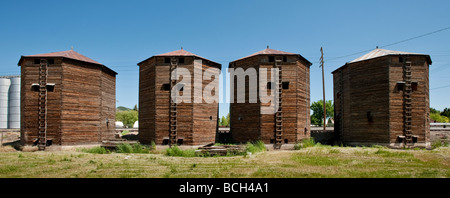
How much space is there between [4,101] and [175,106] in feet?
187

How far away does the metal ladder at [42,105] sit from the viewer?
2130 cm

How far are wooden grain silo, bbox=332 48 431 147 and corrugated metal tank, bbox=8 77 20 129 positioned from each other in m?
68.2

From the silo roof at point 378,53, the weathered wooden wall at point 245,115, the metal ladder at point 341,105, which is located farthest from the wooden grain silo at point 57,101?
the silo roof at point 378,53

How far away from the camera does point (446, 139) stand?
23922mm

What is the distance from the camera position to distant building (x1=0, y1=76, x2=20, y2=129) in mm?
54219

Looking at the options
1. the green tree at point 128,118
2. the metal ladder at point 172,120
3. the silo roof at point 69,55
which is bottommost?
the green tree at point 128,118

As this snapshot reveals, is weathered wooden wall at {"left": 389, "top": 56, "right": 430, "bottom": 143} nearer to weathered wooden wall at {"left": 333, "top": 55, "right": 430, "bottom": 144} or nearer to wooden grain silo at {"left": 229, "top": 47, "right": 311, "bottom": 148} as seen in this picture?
weathered wooden wall at {"left": 333, "top": 55, "right": 430, "bottom": 144}

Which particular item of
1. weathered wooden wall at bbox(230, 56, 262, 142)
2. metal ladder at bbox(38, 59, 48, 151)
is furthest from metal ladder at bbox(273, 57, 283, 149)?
metal ladder at bbox(38, 59, 48, 151)

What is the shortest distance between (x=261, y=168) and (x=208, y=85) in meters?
13.4

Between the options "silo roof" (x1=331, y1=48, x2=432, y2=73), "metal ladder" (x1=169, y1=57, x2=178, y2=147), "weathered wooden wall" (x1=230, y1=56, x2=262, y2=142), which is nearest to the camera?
"silo roof" (x1=331, y1=48, x2=432, y2=73)

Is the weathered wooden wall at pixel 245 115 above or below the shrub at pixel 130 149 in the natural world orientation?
above

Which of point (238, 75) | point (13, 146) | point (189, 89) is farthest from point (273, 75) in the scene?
point (13, 146)

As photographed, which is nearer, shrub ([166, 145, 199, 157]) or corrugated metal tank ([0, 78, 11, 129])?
shrub ([166, 145, 199, 157])

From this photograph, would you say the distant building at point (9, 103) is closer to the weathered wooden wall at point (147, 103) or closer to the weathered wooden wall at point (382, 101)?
the weathered wooden wall at point (147, 103)
